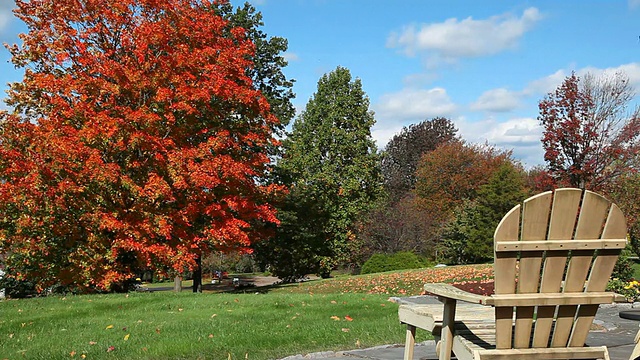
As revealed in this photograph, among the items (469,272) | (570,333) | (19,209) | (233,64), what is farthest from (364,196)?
(570,333)

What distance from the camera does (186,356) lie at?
16.5ft

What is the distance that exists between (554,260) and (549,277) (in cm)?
10

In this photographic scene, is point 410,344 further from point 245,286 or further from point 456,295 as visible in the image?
point 245,286

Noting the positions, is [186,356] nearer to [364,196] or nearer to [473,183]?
[364,196]

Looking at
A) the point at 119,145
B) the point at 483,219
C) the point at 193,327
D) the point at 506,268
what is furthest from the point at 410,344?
the point at 483,219

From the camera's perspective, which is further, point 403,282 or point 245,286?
point 245,286

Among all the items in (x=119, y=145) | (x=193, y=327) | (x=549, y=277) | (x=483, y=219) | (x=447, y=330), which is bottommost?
(x=193, y=327)

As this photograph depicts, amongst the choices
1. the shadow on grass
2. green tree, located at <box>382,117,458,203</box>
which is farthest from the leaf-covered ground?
green tree, located at <box>382,117,458,203</box>

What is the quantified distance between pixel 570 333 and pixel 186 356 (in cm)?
318

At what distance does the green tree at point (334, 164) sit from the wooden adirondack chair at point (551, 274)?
2486 centimetres

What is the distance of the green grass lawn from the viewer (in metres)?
5.30

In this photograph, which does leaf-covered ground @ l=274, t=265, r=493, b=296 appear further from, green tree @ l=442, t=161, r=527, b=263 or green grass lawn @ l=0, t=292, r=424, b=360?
green tree @ l=442, t=161, r=527, b=263

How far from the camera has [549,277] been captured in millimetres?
3119

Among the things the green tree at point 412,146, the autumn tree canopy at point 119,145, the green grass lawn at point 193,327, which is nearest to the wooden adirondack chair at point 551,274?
the green grass lawn at point 193,327
